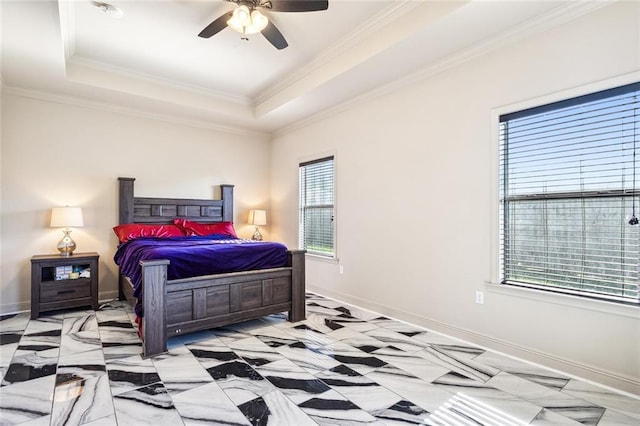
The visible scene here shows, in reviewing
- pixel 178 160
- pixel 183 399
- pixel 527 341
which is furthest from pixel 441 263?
pixel 178 160

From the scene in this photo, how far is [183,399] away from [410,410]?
144 cm

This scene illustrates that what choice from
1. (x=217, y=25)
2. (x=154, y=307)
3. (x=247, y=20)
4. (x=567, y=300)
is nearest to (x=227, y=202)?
(x=154, y=307)

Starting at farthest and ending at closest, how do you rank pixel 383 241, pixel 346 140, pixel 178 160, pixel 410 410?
pixel 178 160 → pixel 346 140 → pixel 383 241 → pixel 410 410

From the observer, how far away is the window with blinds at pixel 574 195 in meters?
2.21

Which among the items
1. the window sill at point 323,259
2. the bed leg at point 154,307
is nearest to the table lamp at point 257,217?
the window sill at point 323,259

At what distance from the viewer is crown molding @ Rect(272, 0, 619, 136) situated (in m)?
2.37

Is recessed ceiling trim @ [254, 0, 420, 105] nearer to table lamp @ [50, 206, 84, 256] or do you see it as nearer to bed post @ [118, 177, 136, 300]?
bed post @ [118, 177, 136, 300]

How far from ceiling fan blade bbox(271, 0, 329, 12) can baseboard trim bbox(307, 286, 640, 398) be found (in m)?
3.04

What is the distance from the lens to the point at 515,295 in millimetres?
2719

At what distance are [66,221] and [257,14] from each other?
11.1 ft

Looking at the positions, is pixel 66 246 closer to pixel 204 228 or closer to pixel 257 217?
pixel 204 228

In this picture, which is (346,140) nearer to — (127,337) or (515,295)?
(515,295)

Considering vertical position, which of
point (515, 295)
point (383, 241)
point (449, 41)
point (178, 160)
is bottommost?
point (515, 295)

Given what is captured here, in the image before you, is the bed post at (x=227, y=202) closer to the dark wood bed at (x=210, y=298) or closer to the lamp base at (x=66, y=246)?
the dark wood bed at (x=210, y=298)
